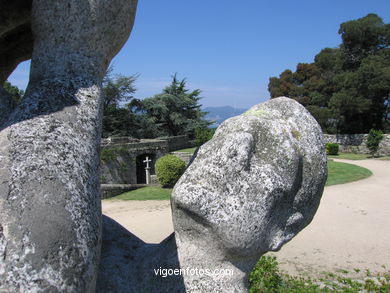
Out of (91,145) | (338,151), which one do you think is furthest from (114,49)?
(338,151)

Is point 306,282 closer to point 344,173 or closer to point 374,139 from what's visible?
point 344,173

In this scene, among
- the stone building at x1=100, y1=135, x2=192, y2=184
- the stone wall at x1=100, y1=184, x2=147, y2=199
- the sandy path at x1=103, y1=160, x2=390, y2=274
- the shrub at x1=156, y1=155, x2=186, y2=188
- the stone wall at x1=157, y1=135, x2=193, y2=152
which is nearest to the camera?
the sandy path at x1=103, y1=160, x2=390, y2=274

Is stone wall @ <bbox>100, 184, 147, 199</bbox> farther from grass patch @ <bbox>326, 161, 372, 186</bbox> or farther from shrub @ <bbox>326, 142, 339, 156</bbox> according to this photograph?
shrub @ <bbox>326, 142, 339, 156</bbox>

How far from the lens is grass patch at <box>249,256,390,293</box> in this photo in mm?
5016

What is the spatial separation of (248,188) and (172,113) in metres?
33.7

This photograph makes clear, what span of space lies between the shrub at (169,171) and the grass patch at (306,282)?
9.79 meters

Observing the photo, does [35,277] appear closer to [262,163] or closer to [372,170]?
[262,163]

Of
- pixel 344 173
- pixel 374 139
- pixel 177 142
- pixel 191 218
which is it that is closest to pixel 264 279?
pixel 191 218

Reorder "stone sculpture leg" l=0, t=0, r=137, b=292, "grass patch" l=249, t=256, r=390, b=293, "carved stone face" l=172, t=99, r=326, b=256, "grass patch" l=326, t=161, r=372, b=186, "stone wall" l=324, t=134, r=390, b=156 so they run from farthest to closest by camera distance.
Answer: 1. "stone wall" l=324, t=134, r=390, b=156
2. "grass patch" l=326, t=161, r=372, b=186
3. "grass patch" l=249, t=256, r=390, b=293
4. "carved stone face" l=172, t=99, r=326, b=256
5. "stone sculpture leg" l=0, t=0, r=137, b=292

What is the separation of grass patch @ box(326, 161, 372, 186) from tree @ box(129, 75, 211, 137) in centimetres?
1767

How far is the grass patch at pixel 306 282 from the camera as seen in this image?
16.5 ft

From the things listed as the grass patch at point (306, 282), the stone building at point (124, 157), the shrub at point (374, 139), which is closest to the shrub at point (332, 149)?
the shrub at point (374, 139)

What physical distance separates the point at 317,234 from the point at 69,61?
8.52m

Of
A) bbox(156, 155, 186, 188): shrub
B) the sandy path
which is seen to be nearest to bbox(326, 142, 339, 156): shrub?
the sandy path
